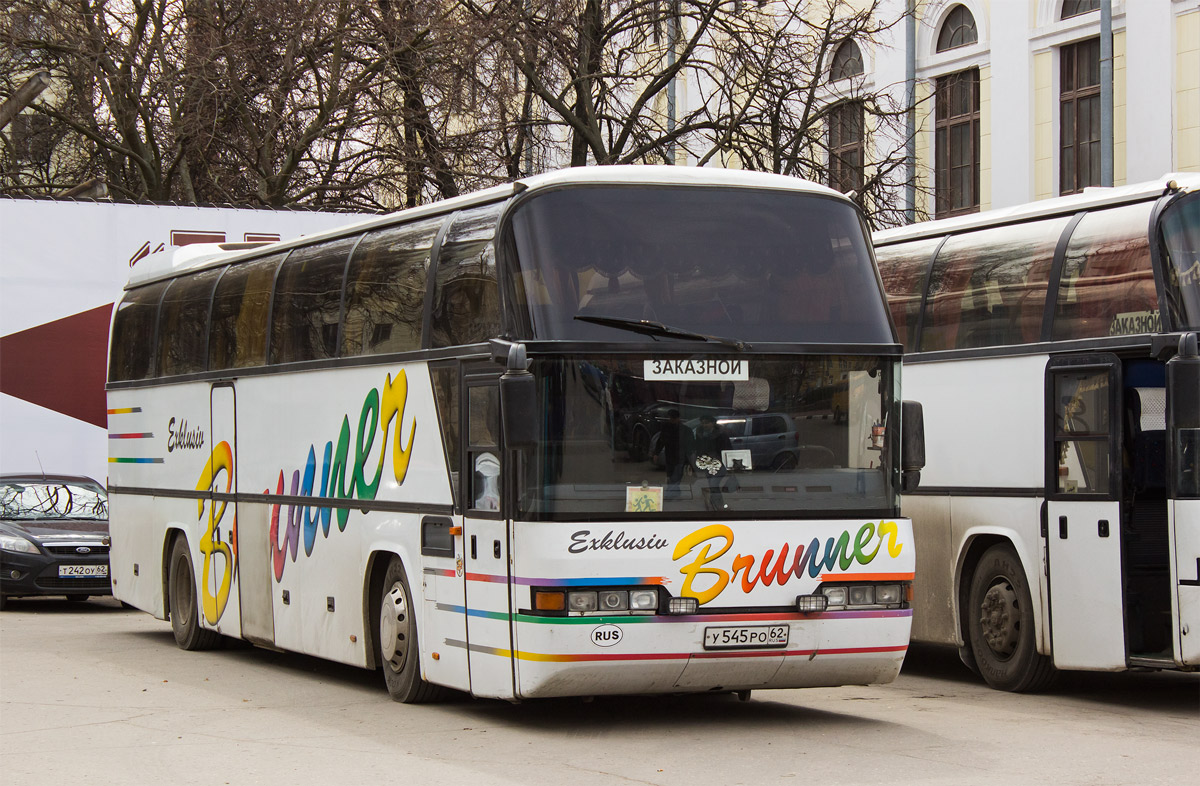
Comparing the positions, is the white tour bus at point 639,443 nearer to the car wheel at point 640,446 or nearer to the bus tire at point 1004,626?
the car wheel at point 640,446

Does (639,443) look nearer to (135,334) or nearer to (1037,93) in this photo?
(135,334)

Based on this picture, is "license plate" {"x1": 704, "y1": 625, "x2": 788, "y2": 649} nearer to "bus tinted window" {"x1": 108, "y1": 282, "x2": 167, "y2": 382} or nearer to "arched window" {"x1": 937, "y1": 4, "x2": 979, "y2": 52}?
"bus tinted window" {"x1": 108, "y1": 282, "x2": 167, "y2": 382}

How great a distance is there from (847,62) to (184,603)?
2079 centimetres

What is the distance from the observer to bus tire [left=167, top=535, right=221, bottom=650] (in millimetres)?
16141

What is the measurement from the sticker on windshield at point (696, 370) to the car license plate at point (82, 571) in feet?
40.9

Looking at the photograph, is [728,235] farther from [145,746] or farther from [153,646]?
[153,646]

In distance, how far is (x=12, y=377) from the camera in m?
24.3

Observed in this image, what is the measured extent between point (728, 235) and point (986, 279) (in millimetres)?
3470

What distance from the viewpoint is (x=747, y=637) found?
1008cm

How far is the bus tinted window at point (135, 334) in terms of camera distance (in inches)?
683

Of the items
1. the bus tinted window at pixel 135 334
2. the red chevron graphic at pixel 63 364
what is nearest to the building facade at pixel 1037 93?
the red chevron graphic at pixel 63 364

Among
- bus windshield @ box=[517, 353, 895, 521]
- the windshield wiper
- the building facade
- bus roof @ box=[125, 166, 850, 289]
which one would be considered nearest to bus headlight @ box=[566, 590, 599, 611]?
bus windshield @ box=[517, 353, 895, 521]

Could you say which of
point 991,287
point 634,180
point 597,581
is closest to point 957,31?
point 991,287

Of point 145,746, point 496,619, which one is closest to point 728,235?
point 496,619
